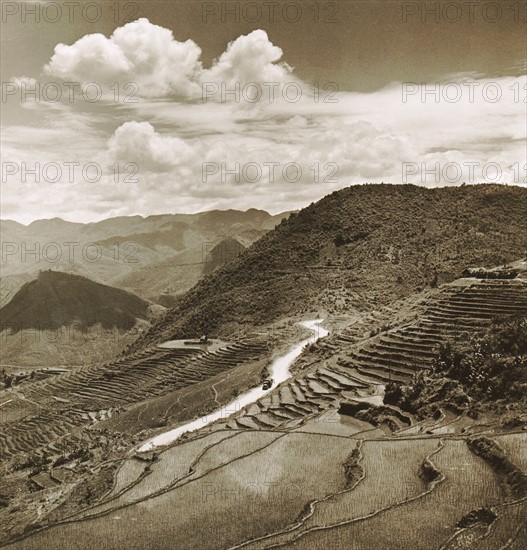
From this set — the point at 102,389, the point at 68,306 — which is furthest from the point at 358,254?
the point at 68,306

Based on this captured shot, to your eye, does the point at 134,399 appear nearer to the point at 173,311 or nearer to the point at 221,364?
the point at 221,364

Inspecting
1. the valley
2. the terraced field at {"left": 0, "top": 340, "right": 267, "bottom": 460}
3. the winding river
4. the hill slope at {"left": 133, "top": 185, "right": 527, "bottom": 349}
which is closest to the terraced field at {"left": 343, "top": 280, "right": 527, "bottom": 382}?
the valley

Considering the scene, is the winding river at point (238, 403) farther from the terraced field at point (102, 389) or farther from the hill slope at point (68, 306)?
the hill slope at point (68, 306)

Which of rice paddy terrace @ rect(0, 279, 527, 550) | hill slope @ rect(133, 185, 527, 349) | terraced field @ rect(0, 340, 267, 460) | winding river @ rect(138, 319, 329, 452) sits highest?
hill slope @ rect(133, 185, 527, 349)

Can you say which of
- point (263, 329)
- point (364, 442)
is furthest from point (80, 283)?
point (364, 442)

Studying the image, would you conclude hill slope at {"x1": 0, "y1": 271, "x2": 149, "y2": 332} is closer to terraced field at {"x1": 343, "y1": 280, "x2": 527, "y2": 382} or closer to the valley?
the valley

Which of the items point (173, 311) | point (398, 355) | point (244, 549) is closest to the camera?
point (244, 549)

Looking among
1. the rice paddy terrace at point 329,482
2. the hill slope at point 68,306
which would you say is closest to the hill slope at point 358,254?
the rice paddy terrace at point 329,482
